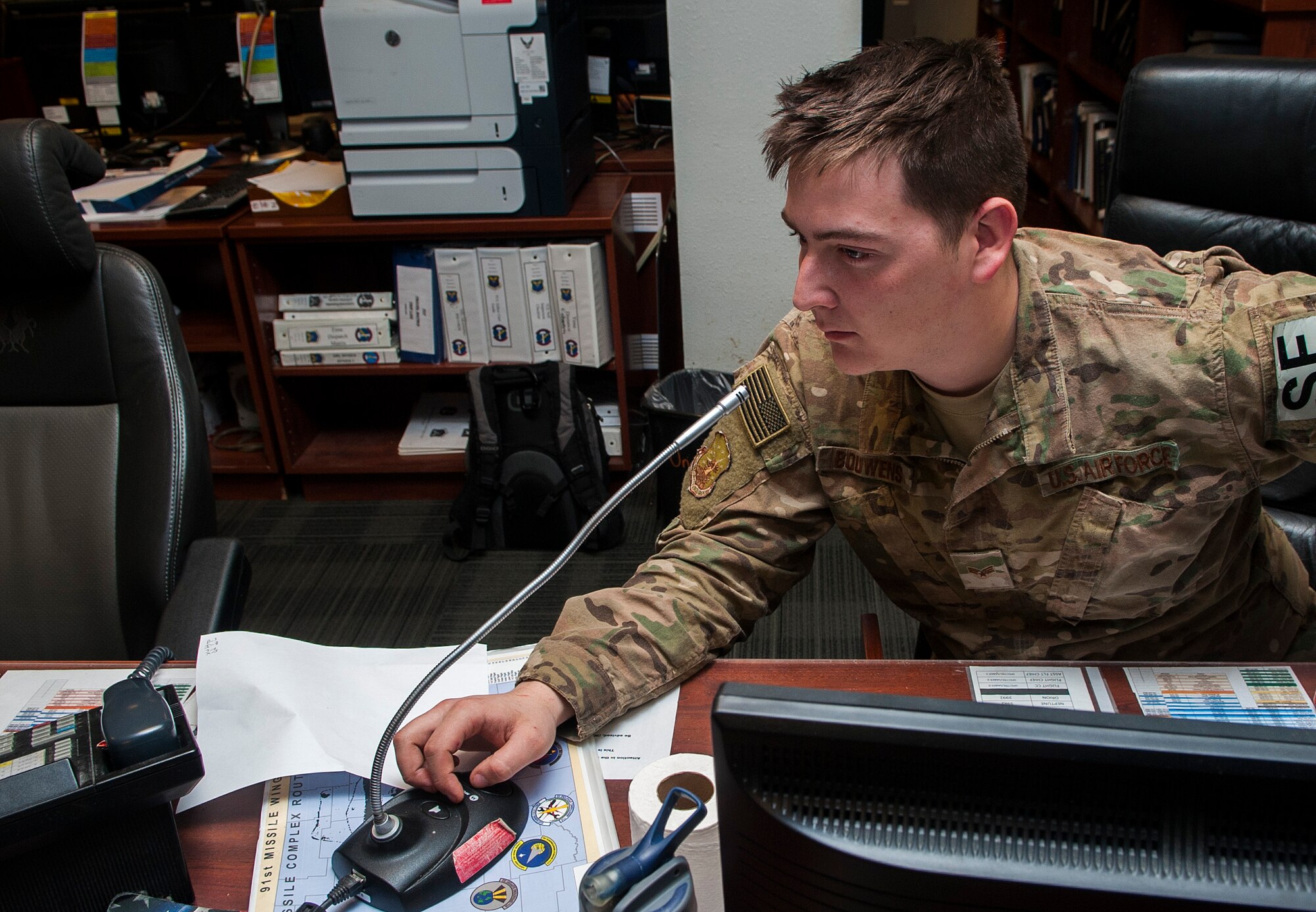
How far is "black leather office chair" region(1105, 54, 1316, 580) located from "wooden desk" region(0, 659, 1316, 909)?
2.26ft

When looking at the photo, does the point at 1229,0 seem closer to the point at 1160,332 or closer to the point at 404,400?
the point at 1160,332

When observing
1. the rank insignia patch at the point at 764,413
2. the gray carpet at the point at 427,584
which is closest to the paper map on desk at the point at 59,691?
the rank insignia patch at the point at 764,413

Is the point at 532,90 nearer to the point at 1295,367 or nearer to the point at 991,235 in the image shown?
the point at 991,235

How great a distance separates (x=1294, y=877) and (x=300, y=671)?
0.83m

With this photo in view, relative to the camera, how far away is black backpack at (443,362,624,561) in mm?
2391

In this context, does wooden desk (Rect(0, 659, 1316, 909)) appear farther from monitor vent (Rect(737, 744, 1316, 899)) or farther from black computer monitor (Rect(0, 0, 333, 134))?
black computer monitor (Rect(0, 0, 333, 134))

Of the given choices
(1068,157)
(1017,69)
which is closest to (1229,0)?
(1068,157)

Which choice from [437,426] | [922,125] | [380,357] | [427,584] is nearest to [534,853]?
[922,125]

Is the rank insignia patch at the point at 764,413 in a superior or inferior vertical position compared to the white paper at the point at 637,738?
superior

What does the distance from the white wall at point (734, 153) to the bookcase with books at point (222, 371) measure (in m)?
1.14

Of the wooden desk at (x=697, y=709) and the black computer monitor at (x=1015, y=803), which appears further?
the wooden desk at (x=697, y=709)

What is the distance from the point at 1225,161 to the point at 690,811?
1.19 m

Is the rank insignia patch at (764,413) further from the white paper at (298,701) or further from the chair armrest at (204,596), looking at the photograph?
the chair armrest at (204,596)

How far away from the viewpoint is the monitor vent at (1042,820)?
1.42 feet
